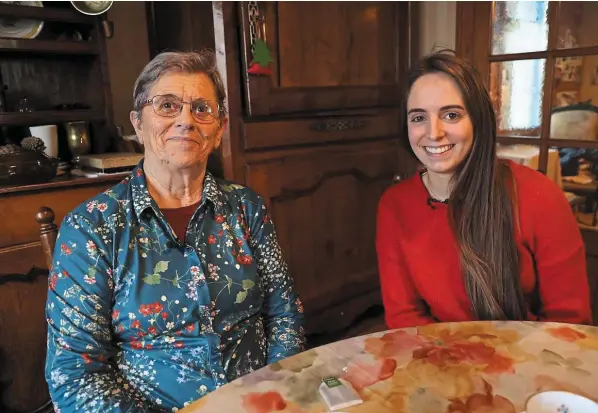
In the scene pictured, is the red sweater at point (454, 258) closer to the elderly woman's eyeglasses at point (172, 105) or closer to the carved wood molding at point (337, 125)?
the elderly woman's eyeglasses at point (172, 105)

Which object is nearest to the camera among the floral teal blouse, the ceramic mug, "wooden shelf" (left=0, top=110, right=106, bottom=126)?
the ceramic mug

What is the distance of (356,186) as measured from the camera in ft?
7.66

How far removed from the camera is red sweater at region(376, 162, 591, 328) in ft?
4.16

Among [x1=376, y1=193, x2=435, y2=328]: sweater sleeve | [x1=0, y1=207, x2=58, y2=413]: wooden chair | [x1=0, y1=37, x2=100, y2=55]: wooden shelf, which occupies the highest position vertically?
[x1=0, y1=37, x2=100, y2=55]: wooden shelf

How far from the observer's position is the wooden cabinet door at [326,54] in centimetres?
192

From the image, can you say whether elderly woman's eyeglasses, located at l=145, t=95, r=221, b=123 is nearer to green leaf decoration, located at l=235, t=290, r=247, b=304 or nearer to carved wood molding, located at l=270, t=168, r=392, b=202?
green leaf decoration, located at l=235, t=290, r=247, b=304

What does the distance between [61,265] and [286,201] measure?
1135mm

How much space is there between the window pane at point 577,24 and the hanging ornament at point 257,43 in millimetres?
1128

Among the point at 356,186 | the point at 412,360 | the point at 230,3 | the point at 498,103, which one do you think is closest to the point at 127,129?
the point at 230,3

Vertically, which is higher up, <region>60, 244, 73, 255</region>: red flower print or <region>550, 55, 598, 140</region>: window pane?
<region>550, 55, 598, 140</region>: window pane

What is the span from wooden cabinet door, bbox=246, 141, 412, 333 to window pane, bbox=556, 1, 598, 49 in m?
0.81

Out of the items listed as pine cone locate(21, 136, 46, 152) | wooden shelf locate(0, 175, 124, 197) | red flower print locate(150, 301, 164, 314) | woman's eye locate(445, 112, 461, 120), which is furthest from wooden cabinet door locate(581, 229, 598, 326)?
pine cone locate(21, 136, 46, 152)

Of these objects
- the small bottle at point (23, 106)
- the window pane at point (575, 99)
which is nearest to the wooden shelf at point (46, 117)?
the small bottle at point (23, 106)

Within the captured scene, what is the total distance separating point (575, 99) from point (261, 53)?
122 centimetres
